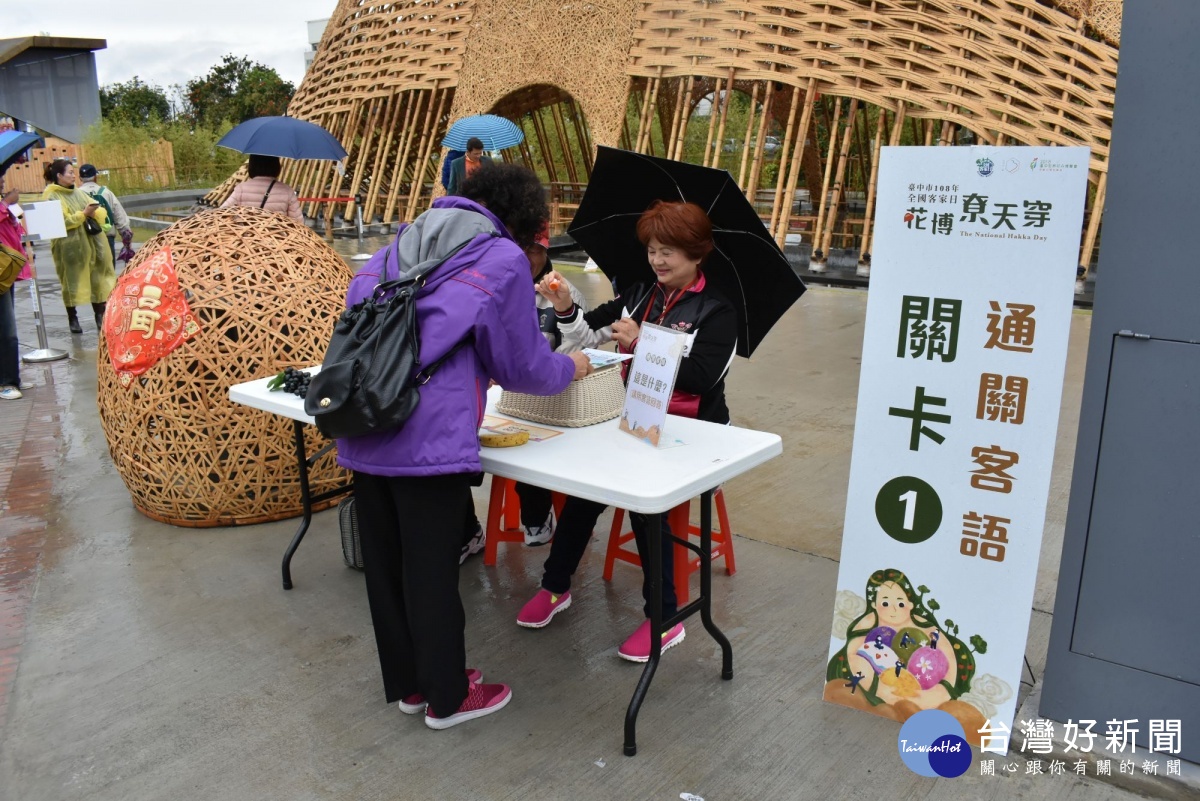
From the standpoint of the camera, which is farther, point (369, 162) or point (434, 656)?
point (369, 162)

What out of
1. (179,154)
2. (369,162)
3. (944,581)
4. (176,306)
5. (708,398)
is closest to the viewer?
(944,581)

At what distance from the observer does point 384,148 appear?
14617mm

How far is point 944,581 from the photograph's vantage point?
2.68 meters

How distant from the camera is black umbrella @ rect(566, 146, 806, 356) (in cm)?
321

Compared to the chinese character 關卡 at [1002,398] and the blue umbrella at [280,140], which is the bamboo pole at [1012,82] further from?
the chinese character 關卡 at [1002,398]

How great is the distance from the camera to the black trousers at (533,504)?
409 centimetres

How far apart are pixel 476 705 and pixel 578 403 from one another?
975mm

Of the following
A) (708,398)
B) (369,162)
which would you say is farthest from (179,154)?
(708,398)

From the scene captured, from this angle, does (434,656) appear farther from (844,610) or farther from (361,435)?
(844,610)

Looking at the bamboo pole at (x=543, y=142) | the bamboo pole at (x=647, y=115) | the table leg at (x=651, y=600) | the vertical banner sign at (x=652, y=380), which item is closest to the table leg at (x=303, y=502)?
the vertical banner sign at (x=652, y=380)

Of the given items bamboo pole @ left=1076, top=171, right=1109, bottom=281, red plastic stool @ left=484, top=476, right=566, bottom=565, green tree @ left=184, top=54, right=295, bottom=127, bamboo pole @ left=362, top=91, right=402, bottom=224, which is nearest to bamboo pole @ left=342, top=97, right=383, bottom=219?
bamboo pole @ left=362, top=91, right=402, bottom=224

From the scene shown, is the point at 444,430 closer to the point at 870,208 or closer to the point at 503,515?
the point at 503,515

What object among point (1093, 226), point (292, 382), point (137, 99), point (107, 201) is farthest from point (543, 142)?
point (137, 99)

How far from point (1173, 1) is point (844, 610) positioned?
5.84ft
